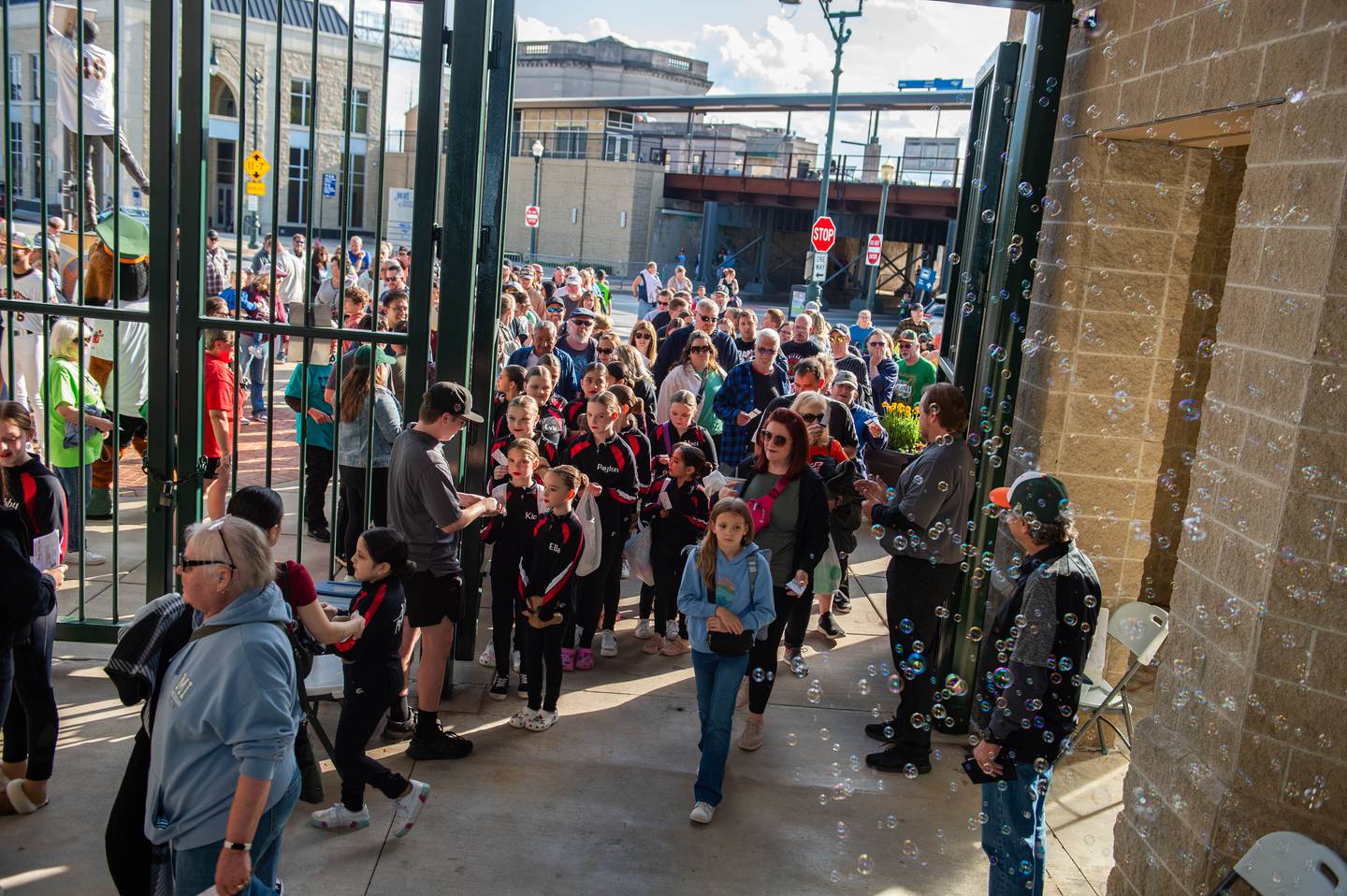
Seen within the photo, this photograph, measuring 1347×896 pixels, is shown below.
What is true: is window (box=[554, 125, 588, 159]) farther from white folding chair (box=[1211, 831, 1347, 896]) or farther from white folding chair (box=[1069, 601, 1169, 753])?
white folding chair (box=[1211, 831, 1347, 896])

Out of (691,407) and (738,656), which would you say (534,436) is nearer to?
(691,407)

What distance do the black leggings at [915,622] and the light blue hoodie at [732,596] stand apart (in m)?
0.99

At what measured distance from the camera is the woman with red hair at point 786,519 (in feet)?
18.3

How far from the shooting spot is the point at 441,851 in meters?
4.43

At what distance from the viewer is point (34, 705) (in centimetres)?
431

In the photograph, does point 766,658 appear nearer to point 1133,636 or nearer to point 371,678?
point 1133,636

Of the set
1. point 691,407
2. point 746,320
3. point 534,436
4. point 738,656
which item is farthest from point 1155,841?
point 746,320

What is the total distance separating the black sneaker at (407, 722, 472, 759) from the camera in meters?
5.21

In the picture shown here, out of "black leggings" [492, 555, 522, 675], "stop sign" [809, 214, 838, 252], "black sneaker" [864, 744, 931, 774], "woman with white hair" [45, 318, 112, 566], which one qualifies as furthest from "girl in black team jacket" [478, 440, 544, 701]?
"stop sign" [809, 214, 838, 252]

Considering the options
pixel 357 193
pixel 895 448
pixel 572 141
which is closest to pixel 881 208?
pixel 357 193

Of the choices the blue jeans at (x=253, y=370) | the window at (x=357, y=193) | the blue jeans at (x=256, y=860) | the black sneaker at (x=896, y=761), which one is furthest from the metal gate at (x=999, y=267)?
the window at (x=357, y=193)

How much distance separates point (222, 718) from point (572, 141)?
46015 millimetres

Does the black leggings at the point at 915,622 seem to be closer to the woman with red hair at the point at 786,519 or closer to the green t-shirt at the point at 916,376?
the woman with red hair at the point at 786,519

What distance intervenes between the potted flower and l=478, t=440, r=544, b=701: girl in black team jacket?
4.23 metres
